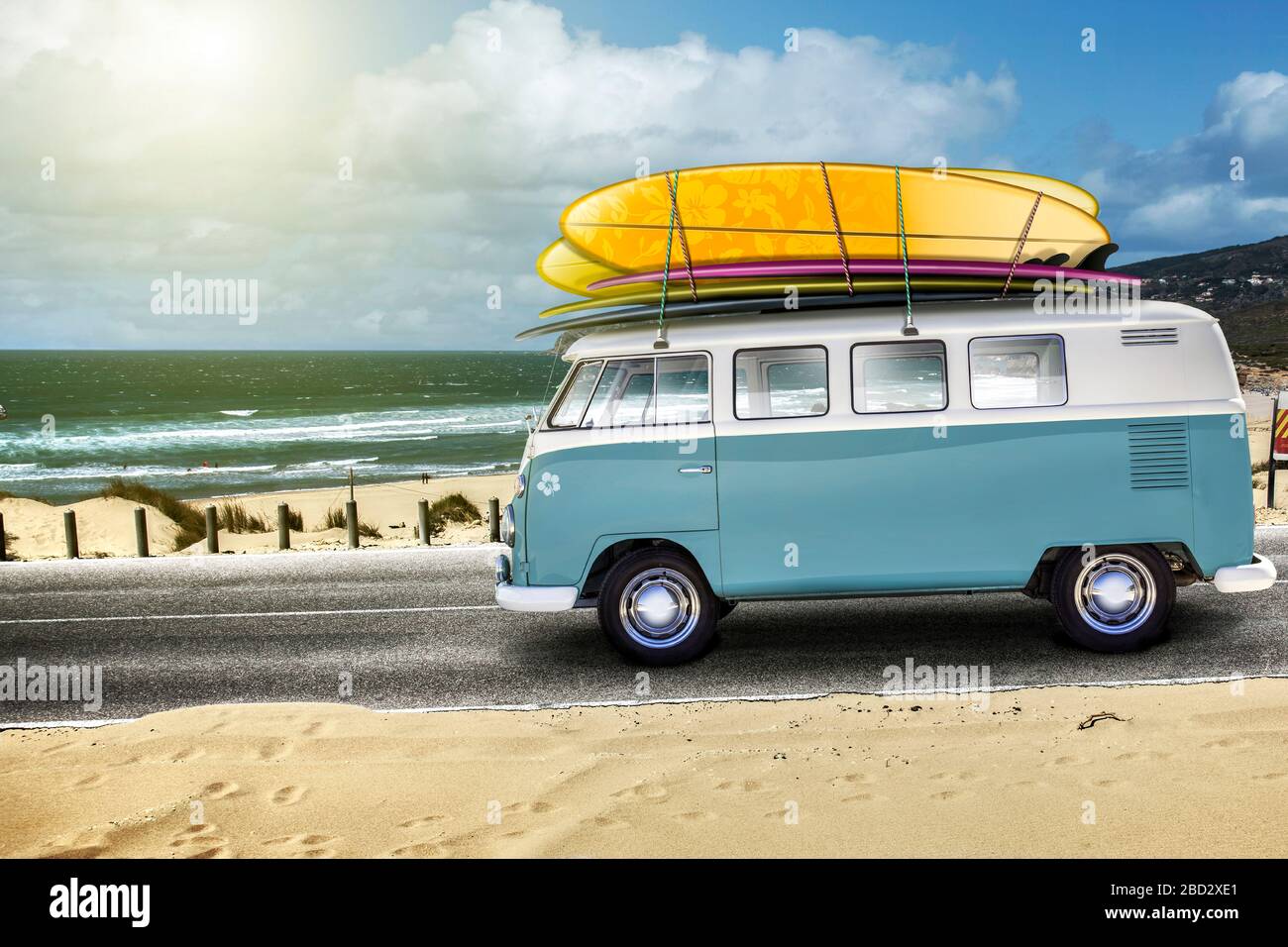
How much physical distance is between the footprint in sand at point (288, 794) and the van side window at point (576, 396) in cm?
338

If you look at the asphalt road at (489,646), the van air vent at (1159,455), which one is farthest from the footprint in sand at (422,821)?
the van air vent at (1159,455)

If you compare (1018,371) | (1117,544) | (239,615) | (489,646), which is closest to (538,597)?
(489,646)

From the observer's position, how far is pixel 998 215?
8492 mm

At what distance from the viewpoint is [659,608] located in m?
8.48

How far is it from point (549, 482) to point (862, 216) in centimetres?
308

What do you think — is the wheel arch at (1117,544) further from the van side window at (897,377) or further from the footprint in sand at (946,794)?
the footprint in sand at (946,794)

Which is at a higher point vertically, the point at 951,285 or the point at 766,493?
the point at 951,285

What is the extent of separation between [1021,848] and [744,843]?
3.85 ft

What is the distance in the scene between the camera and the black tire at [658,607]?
8367 mm

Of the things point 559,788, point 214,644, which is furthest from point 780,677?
point 214,644

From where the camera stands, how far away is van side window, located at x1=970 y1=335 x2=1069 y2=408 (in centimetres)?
818

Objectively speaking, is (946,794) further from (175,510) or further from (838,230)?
(175,510)
